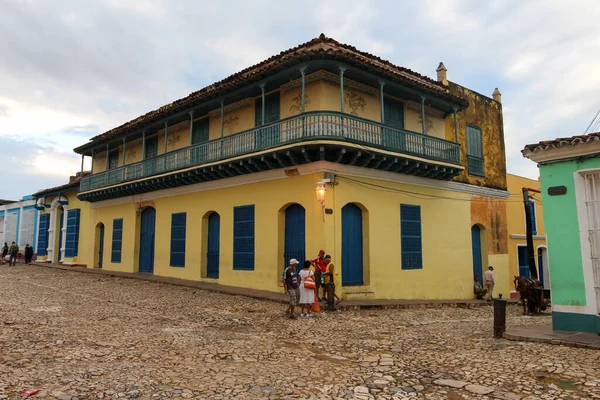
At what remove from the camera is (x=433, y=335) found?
26.3ft

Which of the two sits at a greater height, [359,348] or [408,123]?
[408,123]

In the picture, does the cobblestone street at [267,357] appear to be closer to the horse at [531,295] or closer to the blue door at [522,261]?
the horse at [531,295]

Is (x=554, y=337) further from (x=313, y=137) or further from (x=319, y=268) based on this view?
(x=313, y=137)

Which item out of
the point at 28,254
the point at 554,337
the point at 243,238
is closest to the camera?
the point at 554,337

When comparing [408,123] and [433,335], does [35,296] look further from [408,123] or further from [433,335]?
[408,123]

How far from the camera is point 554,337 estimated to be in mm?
7168

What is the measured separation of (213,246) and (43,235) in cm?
1660

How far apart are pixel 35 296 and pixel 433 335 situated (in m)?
10.5

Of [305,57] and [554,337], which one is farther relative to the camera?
[305,57]

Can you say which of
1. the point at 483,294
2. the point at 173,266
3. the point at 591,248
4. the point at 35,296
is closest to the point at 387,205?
the point at 483,294

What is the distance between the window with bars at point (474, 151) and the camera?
56.4 ft

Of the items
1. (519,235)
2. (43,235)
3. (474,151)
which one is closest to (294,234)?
(474,151)

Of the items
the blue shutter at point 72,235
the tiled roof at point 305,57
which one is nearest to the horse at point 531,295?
the tiled roof at point 305,57

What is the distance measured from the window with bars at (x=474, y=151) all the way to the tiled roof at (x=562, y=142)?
9.09 meters
